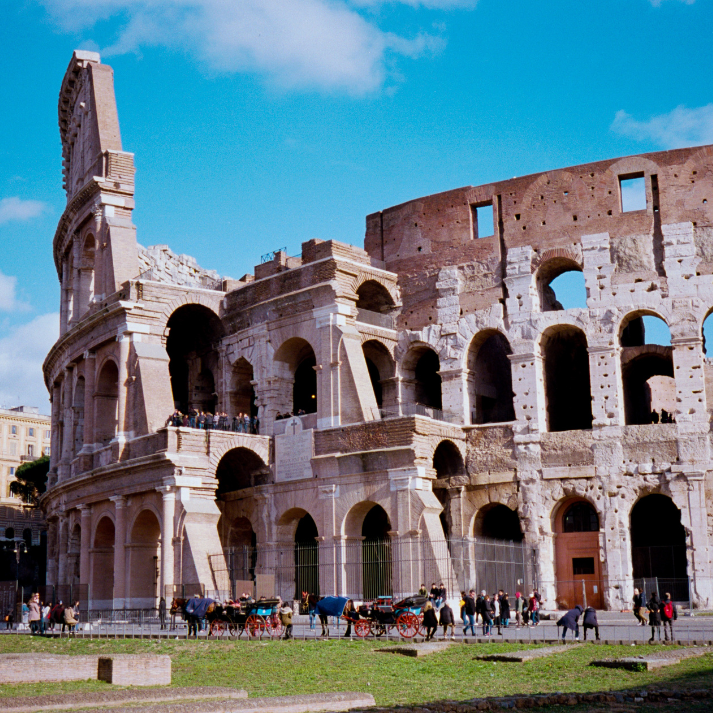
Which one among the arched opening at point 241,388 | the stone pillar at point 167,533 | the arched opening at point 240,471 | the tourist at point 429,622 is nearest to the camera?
the tourist at point 429,622

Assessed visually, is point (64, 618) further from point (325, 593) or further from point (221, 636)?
point (325, 593)

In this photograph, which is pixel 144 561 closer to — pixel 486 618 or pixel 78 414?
pixel 78 414

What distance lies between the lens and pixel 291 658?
18.6 meters

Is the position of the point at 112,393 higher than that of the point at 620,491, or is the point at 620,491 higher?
the point at 112,393

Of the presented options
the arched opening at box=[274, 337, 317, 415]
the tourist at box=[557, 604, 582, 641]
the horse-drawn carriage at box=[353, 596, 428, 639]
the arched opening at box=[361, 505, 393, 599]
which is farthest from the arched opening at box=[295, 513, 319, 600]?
the tourist at box=[557, 604, 582, 641]

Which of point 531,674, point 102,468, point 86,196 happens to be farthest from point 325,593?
point 86,196

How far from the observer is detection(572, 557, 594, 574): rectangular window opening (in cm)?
3039

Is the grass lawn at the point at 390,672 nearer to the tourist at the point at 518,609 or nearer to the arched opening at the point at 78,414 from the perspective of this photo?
the tourist at the point at 518,609

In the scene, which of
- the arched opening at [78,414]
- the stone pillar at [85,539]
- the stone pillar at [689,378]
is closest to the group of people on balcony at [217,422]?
the stone pillar at [85,539]

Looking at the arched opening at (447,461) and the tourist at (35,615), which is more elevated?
the arched opening at (447,461)

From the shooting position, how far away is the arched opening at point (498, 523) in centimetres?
3247

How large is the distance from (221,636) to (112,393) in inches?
633

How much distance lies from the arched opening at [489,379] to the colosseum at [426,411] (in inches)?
3.2

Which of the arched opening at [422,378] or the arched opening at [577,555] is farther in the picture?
the arched opening at [422,378]
